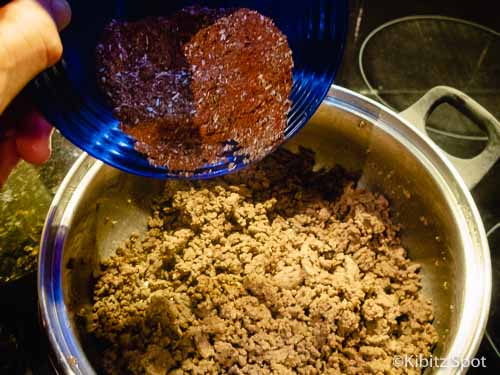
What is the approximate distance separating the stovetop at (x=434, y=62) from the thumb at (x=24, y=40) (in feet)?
2.71

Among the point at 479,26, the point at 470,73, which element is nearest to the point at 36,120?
the point at 470,73

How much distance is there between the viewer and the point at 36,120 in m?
1.24

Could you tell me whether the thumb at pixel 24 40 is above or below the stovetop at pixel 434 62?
above

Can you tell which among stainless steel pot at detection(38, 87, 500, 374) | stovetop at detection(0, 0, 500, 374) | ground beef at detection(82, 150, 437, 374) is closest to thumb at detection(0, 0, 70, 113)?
stainless steel pot at detection(38, 87, 500, 374)

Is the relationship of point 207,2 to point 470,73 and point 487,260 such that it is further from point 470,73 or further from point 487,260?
point 470,73

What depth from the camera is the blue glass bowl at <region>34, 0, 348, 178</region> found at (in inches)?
40.3

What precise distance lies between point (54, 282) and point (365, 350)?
0.84 m

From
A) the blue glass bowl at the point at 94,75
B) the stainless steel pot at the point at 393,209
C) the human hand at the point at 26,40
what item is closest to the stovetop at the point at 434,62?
the stainless steel pot at the point at 393,209

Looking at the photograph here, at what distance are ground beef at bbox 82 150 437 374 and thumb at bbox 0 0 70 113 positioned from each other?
27.7 inches

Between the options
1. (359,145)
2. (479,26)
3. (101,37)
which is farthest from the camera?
(479,26)

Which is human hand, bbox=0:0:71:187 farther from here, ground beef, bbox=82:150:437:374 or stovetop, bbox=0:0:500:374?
stovetop, bbox=0:0:500:374

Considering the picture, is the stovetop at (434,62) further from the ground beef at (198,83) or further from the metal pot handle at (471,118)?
the ground beef at (198,83)

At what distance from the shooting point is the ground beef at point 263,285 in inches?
48.6

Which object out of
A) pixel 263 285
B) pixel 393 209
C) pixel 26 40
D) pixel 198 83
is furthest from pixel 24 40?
pixel 393 209
